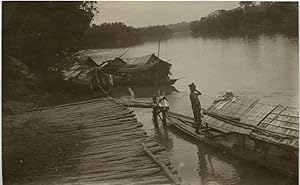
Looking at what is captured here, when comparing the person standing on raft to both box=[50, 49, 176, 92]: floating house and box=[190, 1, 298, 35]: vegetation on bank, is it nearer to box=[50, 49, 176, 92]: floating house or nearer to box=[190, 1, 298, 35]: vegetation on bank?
box=[190, 1, 298, 35]: vegetation on bank

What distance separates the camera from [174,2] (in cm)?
420

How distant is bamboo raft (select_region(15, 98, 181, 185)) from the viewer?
410 centimetres

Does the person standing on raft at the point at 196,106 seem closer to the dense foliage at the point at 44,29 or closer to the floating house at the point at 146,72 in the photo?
the dense foliage at the point at 44,29

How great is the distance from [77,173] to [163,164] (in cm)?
90

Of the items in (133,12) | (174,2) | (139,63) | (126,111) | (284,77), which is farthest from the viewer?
(139,63)

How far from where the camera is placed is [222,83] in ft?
38.7

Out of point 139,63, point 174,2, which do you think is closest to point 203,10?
point 174,2

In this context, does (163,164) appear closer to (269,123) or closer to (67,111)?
Answer: (269,123)

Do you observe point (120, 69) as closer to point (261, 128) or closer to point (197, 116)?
A: point (197, 116)

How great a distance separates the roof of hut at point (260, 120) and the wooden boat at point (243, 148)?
0.12 meters

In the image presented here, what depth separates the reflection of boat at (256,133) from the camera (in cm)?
500

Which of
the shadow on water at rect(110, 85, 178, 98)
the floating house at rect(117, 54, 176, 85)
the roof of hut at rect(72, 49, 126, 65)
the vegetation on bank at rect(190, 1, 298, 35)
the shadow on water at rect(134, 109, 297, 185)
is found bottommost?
the shadow on water at rect(134, 109, 297, 185)

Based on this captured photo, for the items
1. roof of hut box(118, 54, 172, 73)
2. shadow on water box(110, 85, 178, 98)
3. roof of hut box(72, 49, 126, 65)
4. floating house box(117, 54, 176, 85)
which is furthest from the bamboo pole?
roof of hut box(72, 49, 126, 65)

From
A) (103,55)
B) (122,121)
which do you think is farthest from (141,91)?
(122,121)
